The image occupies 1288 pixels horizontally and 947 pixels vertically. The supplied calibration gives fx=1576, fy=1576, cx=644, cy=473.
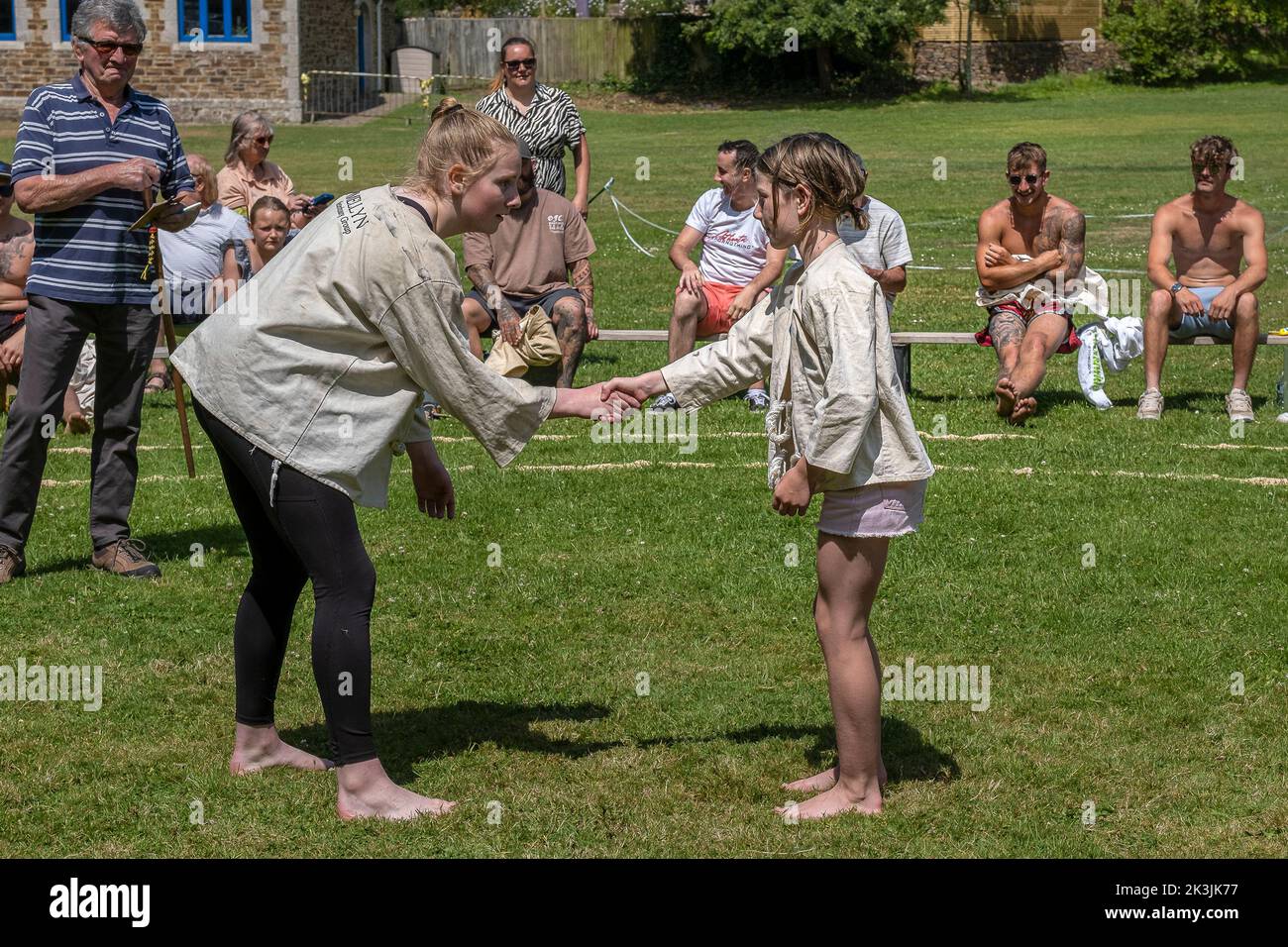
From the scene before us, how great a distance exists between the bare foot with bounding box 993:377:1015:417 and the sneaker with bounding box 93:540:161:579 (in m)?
5.47

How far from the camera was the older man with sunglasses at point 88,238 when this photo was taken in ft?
22.3

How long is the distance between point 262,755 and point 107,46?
11.3ft

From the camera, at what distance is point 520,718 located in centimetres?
548

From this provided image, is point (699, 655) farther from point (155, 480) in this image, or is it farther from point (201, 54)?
point (201, 54)

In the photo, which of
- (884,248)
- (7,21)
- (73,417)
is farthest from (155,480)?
(7,21)

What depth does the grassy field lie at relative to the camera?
15.2ft

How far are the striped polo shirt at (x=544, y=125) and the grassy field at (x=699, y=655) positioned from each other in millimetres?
2430

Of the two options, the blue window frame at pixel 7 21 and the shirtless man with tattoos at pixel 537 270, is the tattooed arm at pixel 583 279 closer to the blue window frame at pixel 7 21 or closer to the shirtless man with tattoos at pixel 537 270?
the shirtless man with tattoos at pixel 537 270

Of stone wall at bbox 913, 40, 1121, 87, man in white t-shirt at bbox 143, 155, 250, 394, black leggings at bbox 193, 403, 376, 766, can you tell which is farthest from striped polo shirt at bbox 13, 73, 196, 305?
stone wall at bbox 913, 40, 1121, 87

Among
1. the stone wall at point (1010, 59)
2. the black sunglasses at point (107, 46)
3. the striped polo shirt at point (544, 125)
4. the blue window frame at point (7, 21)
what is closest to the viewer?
the black sunglasses at point (107, 46)

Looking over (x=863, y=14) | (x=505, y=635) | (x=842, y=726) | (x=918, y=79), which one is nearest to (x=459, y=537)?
(x=505, y=635)

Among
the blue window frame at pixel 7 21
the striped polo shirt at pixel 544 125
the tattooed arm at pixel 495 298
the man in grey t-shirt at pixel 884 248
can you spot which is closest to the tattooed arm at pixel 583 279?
the tattooed arm at pixel 495 298
